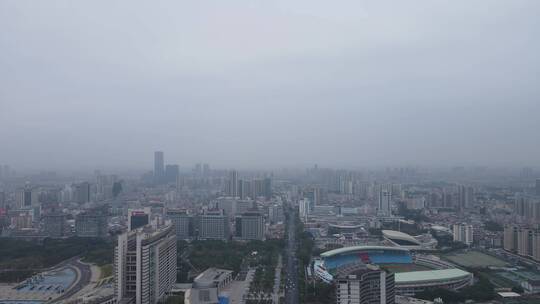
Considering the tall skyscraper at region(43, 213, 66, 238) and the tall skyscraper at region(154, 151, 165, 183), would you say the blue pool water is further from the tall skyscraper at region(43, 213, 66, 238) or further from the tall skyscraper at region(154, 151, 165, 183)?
the tall skyscraper at region(154, 151, 165, 183)

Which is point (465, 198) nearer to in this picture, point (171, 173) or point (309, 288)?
point (309, 288)

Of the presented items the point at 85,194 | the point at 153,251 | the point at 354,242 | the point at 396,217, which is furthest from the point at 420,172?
the point at 153,251

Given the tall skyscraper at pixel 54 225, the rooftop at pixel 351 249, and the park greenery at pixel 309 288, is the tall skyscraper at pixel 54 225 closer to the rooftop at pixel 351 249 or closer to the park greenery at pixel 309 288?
the park greenery at pixel 309 288

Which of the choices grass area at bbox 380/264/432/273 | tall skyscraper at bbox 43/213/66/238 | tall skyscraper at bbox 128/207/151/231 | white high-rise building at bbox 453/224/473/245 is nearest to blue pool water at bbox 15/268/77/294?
tall skyscraper at bbox 128/207/151/231

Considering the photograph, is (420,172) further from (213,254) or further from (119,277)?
(119,277)

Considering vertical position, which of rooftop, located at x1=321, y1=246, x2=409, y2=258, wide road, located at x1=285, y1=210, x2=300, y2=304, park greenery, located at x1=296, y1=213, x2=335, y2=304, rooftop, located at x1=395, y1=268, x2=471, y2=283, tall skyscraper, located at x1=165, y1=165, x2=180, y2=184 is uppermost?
tall skyscraper, located at x1=165, y1=165, x2=180, y2=184

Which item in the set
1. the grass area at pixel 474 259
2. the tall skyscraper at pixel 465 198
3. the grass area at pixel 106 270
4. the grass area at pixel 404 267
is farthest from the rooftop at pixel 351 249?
the tall skyscraper at pixel 465 198
